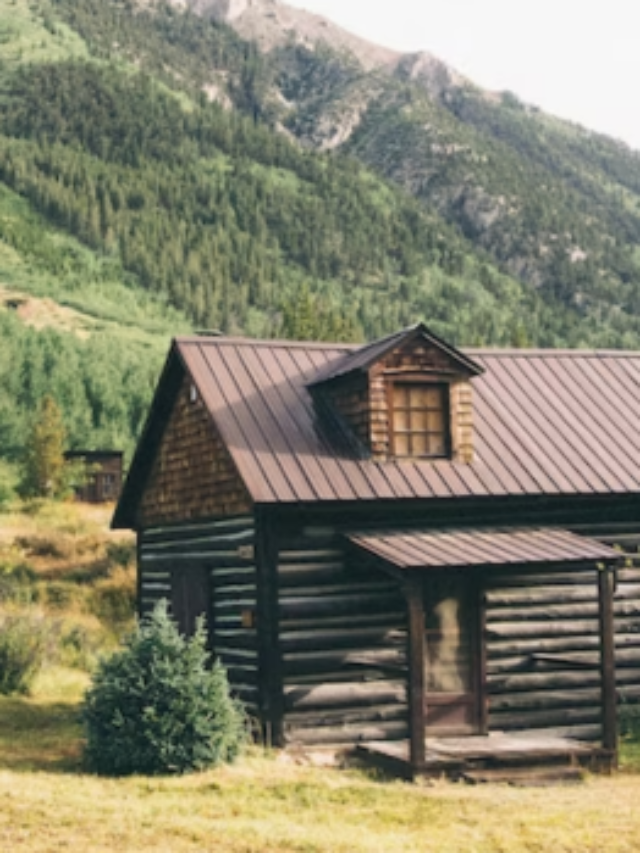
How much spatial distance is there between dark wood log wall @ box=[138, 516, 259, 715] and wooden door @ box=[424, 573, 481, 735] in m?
2.46

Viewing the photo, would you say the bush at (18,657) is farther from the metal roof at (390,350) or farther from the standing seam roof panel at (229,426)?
the metal roof at (390,350)

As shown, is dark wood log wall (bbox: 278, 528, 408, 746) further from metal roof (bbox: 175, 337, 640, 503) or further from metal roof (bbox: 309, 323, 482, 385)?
metal roof (bbox: 309, 323, 482, 385)

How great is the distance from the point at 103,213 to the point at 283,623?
493 feet

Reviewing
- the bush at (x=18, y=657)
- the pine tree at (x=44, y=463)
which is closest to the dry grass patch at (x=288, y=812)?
the bush at (x=18, y=657)

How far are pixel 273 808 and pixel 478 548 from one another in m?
5.65

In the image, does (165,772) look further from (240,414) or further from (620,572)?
(620,572)

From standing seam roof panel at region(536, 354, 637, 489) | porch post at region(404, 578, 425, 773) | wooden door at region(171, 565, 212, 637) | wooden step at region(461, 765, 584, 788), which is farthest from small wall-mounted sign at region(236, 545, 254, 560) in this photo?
standing seam roof panel at region(536, 354, 637, 489)

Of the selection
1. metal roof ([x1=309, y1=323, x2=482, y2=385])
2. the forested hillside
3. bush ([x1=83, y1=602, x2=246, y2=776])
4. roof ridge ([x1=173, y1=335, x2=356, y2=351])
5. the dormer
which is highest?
the forested hillside

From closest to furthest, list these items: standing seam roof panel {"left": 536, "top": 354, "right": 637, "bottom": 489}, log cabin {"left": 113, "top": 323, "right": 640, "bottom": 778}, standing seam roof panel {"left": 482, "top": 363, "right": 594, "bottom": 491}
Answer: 1. log cabin {"left": 113, "top": 323, "right": 640, "bottom": 778}
2. standing seam roof panel {"left": 482, "top": 363, "right": 594, "bottom": 491}
3. standing seam roof panel {"left": 536, "top": 354, "right": 637, "bottom": 489}

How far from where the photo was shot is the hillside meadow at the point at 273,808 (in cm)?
1195

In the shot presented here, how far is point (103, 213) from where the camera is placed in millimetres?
163750

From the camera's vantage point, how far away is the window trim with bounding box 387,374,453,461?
65.2 ft

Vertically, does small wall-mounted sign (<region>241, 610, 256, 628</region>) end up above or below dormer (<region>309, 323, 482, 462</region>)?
below

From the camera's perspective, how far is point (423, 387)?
66.7ft
